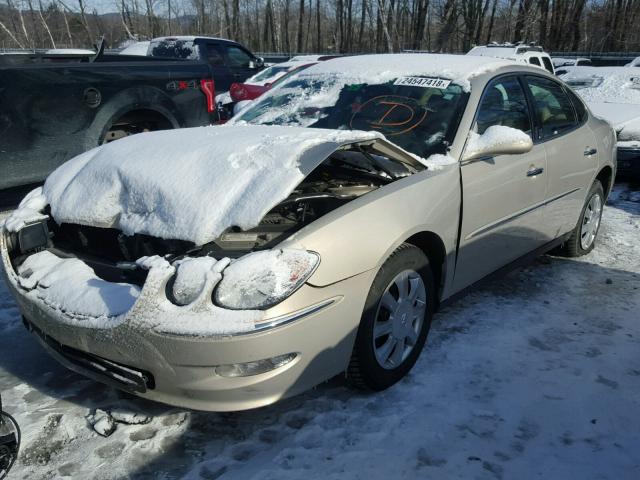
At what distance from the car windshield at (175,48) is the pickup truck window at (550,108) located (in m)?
10.1

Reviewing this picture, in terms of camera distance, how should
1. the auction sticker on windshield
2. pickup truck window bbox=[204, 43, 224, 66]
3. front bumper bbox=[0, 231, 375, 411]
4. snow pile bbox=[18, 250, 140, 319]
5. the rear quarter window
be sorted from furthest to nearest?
pickup truck window bbox=[204, 43, 224, 66] < the rear quarter window < the auction sticker on windshield < snow pile bbox=[18, 250, 140, 319] < front bumper bbox=[0, 231, 375, 411]

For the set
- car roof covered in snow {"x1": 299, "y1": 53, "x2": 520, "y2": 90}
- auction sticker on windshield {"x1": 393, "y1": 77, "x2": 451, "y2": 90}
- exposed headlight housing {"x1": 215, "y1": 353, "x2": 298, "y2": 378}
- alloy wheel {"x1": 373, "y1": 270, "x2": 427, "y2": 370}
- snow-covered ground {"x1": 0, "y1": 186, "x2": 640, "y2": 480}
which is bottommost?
snow-covered ground {"x1": 0, "y1": 186, "x2": 640, "y2": 480}

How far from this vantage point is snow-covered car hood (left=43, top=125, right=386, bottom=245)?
96.0 inches

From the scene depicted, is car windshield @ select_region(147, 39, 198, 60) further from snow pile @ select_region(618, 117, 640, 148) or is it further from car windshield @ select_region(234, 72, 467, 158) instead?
car windshield @ select_region(234, 72, 467, 158)

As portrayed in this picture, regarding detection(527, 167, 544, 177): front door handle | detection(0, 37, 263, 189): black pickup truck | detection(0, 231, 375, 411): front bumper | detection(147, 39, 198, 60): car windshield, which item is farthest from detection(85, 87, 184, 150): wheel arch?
detection(147, 39, 198, 60): car windshield

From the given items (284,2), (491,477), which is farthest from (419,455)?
(284,2)

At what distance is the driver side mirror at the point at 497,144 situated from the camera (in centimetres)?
311

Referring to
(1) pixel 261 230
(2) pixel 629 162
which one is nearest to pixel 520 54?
(2) pixel 629 162

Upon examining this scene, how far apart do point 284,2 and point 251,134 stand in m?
45.0

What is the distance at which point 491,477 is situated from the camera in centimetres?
226

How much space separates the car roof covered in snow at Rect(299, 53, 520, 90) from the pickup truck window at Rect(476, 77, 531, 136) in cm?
12

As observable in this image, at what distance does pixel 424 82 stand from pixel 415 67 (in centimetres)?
20

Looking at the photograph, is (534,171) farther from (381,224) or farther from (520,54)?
(520,54)

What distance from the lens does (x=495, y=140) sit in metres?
3.12
